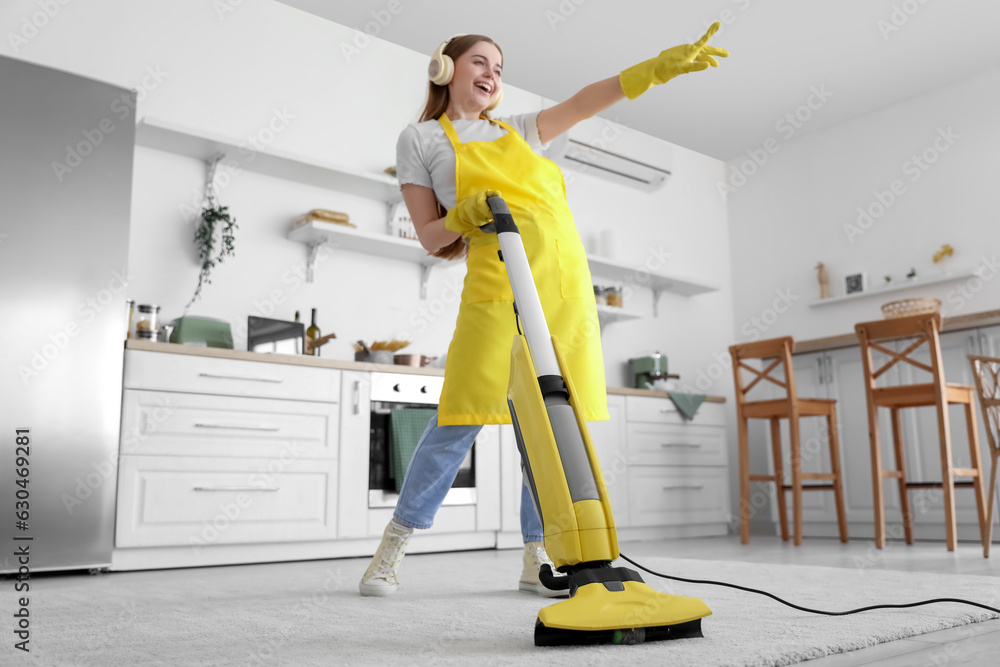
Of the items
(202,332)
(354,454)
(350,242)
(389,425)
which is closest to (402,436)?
(389,425)

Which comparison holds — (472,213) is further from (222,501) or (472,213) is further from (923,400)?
(923,400)

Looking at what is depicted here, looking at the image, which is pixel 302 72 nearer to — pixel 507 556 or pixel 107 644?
pixel 507 556

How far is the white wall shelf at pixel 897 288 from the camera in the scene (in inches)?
185

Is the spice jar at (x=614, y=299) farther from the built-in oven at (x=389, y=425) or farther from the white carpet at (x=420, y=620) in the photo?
the white carpet at (x=420, y=620)

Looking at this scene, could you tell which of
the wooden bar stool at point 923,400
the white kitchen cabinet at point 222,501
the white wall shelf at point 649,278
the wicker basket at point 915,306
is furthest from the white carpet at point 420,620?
the white wall shelf at point 649,278

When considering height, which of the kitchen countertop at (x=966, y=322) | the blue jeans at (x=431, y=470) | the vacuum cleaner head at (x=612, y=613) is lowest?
the vacuum cleaner head at (x=612, y=613)

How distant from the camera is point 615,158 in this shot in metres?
4.63

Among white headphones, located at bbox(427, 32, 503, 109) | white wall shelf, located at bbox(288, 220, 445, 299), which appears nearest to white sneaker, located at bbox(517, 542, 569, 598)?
white headphones, located at bbox(427, 32, 503, 109)

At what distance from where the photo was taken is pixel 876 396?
11.6 feet

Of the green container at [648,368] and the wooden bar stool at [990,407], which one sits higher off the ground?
the green container at [648,368]

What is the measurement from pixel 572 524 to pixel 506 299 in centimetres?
60

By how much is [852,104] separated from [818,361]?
1.93m

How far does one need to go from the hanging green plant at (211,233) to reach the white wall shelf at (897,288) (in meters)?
3.74

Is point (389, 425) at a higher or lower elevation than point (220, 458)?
higher
